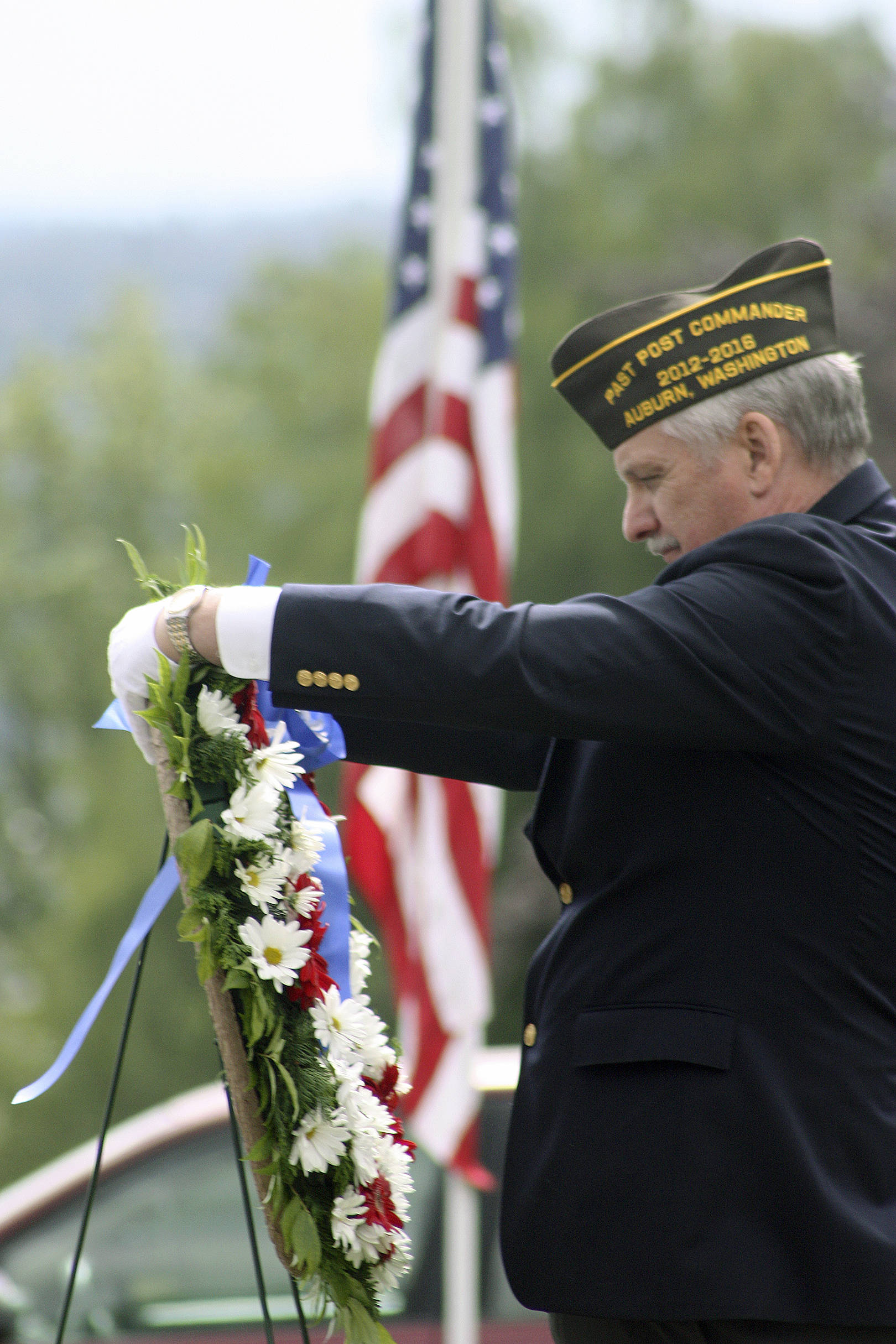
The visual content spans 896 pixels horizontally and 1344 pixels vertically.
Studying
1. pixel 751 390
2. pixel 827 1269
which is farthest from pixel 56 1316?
pixel 751 390

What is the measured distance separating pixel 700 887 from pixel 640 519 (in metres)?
0.47

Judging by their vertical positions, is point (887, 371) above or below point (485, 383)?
below

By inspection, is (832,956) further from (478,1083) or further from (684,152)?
(684,152)

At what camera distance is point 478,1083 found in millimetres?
4402

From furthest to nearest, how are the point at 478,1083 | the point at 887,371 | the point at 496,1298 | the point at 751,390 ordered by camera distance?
the point at 887,371 → the point at 478,1083 → the point at 496,1298 → the point at 751,390

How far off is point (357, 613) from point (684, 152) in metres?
13.5

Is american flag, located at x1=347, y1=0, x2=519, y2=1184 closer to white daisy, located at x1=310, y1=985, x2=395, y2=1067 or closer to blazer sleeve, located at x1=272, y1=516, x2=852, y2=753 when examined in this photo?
white daisy, located at x1=310, y1=985, x2=395, y2=1067

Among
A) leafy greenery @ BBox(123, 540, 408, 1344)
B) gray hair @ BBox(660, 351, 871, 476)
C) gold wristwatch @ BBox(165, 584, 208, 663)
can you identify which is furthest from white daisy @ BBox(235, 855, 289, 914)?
gray hair @ BBox(660, 351, 871, 476)

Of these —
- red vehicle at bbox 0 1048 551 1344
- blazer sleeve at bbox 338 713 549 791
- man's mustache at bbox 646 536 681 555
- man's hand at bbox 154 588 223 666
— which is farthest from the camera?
red vehicle at bbox 0 1048 551 1344

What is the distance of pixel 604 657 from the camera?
5.07 ft

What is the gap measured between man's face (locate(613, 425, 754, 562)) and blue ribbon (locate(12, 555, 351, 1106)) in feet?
1.49

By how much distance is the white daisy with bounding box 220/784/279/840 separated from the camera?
1694mm

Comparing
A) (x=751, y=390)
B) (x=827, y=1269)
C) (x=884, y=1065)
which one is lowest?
(x=827, y=1269)

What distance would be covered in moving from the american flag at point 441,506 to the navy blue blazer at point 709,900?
2662mm
